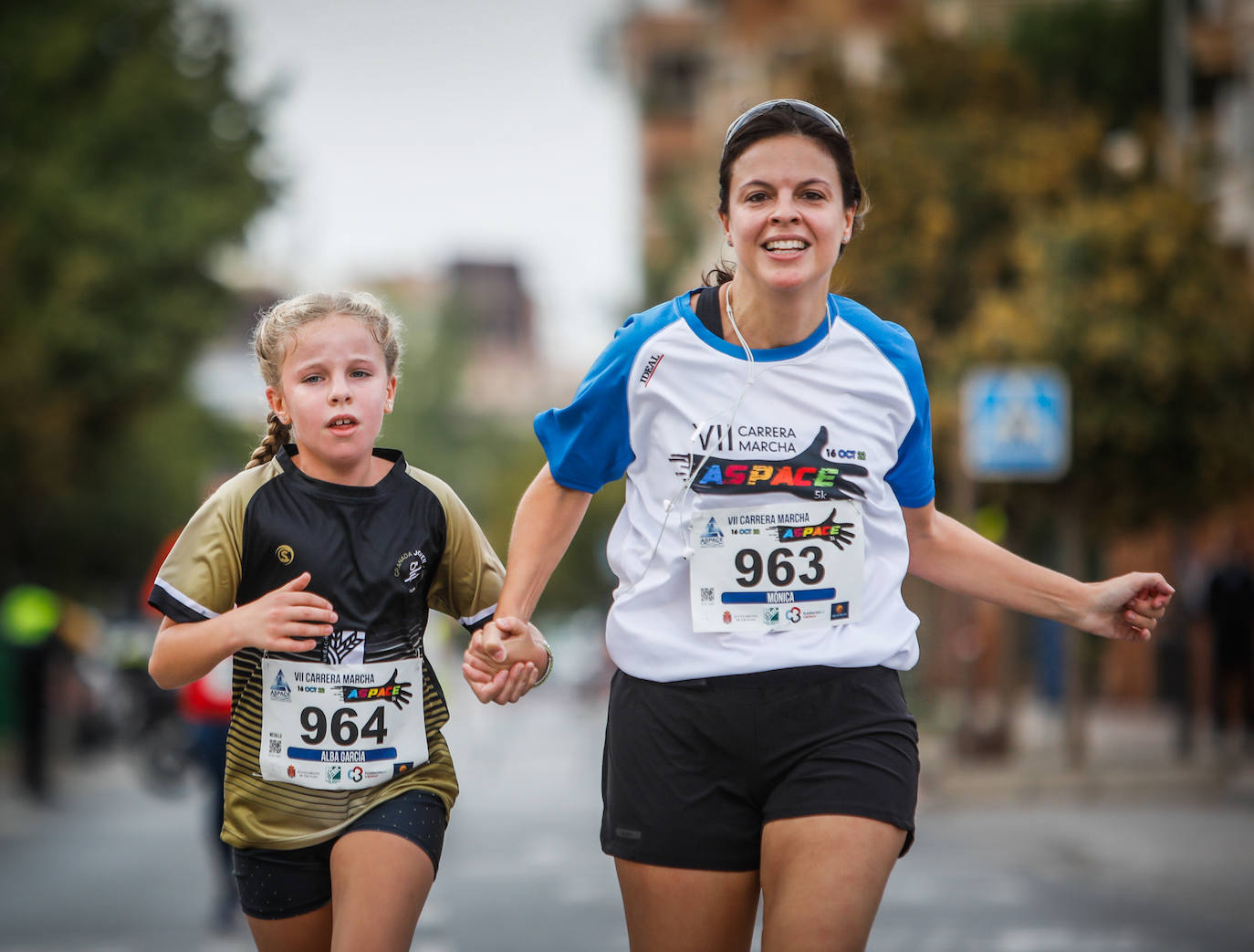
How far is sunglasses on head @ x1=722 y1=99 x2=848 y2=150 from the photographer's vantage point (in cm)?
404

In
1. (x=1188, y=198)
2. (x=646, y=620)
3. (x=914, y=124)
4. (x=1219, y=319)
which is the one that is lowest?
(x=646, y=620)

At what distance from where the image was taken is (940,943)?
889cm

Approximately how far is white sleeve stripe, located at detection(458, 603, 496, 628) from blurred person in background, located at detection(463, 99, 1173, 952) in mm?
176

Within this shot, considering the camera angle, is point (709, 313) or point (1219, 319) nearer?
point (709, 313)

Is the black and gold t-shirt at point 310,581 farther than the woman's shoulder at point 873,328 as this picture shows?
No

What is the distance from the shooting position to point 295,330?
4.22m

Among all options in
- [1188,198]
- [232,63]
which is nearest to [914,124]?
[1188,198]

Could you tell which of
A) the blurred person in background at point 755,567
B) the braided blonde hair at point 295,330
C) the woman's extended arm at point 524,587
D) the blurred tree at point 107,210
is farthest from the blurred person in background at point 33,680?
the blurred person in background at point 755,567

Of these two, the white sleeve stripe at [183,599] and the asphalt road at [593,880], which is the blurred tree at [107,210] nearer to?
the asphalt road at [593,880]

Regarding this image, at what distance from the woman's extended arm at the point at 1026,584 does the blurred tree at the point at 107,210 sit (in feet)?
61.0

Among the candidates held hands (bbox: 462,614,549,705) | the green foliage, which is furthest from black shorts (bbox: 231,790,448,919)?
the green foliage

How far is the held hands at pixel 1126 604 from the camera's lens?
13.9 ft

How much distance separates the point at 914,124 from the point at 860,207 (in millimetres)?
19910

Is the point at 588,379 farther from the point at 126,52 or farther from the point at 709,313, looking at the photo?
the point at 126,52
